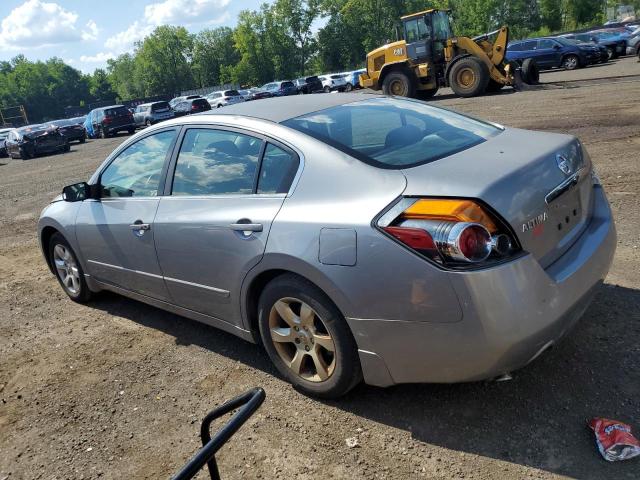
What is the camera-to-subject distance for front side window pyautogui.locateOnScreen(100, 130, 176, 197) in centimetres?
395

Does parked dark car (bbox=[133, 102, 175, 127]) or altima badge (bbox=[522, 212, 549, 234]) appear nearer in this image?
altima badge (bbox=[522, 212, 549, 234])

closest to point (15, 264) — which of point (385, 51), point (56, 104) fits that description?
point (385, 51)

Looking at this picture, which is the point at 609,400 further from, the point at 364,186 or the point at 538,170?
the point at 364,186

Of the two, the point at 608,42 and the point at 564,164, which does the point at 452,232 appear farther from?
the point at 608,42

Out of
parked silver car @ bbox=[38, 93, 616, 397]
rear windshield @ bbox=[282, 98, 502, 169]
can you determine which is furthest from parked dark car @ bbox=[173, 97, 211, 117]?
rear windshield @ bbox=[282, 98, 502, 169]

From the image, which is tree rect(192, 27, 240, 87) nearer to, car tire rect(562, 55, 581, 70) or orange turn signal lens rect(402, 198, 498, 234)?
car tire rect(562, 55, 581, 70)

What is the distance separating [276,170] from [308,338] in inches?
38.0

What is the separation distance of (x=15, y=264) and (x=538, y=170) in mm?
6502

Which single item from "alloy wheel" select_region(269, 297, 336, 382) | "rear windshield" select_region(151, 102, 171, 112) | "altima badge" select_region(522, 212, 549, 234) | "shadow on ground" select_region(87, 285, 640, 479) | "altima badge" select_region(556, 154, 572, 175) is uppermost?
"rear windshield" select_region(151, 102, 171, 112)

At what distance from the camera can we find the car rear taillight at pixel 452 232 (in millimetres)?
2393

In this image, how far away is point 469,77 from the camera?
19734mm

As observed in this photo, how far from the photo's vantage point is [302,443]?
2865mm

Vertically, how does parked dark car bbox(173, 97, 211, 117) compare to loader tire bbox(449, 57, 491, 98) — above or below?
above

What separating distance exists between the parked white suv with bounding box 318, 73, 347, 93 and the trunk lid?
137ft
